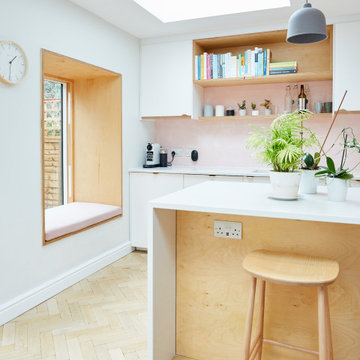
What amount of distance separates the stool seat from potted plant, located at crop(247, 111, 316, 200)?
29cm

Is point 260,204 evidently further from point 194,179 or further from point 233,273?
point 194,179

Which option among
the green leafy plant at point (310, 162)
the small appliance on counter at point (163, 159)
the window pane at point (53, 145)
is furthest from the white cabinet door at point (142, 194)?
the green leafy plant at point (310, 162)

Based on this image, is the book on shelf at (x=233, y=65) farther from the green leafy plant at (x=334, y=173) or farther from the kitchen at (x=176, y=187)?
the green leafy plant at (x=334, y=173)

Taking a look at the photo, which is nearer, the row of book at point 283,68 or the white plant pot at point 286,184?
the white plant pot at point 286,184

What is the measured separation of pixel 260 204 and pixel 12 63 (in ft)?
6.39

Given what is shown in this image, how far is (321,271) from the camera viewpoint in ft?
4.99

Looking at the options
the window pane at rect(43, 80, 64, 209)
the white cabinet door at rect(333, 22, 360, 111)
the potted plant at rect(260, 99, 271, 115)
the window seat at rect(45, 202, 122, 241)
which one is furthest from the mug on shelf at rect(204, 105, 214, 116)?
the window pane at rect(43, 80, 64, 209)

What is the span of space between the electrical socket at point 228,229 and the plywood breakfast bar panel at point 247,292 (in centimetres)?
3

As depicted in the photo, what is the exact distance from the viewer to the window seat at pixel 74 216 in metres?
3.09

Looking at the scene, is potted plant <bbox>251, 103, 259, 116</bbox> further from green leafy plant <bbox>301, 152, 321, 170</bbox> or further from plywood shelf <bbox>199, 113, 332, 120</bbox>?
green leafy plant <bbox>301, 152, 321, 170</bbox>

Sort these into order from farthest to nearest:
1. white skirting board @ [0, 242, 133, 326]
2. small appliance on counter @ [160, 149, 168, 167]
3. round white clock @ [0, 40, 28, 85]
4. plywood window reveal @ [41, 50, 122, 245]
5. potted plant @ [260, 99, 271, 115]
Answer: small appliance on counter @ [160, 149, 168, 167], potted plant @ [260, 99, 271, 115], plywood window reveal @ [41, 50, 122, 245], white skirting board @ [0, 242, 133, 326], round white clock @ [0, 40, 28, 85]

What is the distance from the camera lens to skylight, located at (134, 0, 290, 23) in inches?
136

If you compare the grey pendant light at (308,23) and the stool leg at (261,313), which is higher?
the grey pendant light at (308,23)

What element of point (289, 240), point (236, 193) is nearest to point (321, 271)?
point (289, 240)
